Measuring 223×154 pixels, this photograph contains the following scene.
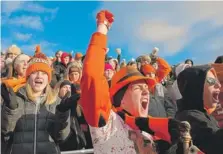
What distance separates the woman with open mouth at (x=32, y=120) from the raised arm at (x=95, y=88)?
107 cm

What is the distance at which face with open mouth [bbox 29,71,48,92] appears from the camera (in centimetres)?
371

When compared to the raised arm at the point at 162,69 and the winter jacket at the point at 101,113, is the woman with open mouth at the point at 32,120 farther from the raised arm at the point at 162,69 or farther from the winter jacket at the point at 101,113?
the raised arm at the point at 162,69

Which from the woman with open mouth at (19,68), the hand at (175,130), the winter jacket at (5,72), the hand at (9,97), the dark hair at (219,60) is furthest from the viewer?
the dark hair at (219,60)

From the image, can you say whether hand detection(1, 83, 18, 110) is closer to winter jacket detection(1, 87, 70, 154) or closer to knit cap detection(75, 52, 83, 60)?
winter jacket detection(1, 87, 70, 154)

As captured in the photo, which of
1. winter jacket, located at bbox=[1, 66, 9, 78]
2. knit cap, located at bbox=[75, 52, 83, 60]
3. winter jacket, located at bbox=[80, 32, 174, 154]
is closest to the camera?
winter jacket, located at bbox=[80, 32, 174, 154]

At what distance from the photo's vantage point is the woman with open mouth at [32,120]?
11.8 ft

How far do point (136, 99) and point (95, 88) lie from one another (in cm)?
50

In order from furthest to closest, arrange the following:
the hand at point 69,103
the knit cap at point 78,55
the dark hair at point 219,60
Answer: the knit cap at point 78,55
the dark hair at point 219,60
the hand at point 69,103

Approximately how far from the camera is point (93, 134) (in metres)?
2.51

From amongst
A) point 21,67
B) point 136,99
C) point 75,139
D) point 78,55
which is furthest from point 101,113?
point 78,55

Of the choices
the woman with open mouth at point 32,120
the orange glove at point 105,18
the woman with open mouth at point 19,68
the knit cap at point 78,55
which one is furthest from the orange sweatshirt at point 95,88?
the knit cap at point 78,55

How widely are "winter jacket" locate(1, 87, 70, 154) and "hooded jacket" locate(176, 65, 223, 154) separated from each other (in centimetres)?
113

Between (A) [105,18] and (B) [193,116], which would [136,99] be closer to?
(B) [193,116]

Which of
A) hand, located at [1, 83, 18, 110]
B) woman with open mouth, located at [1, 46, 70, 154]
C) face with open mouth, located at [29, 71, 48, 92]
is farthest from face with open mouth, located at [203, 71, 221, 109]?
hand, located at [1, 83, 18, 110]
